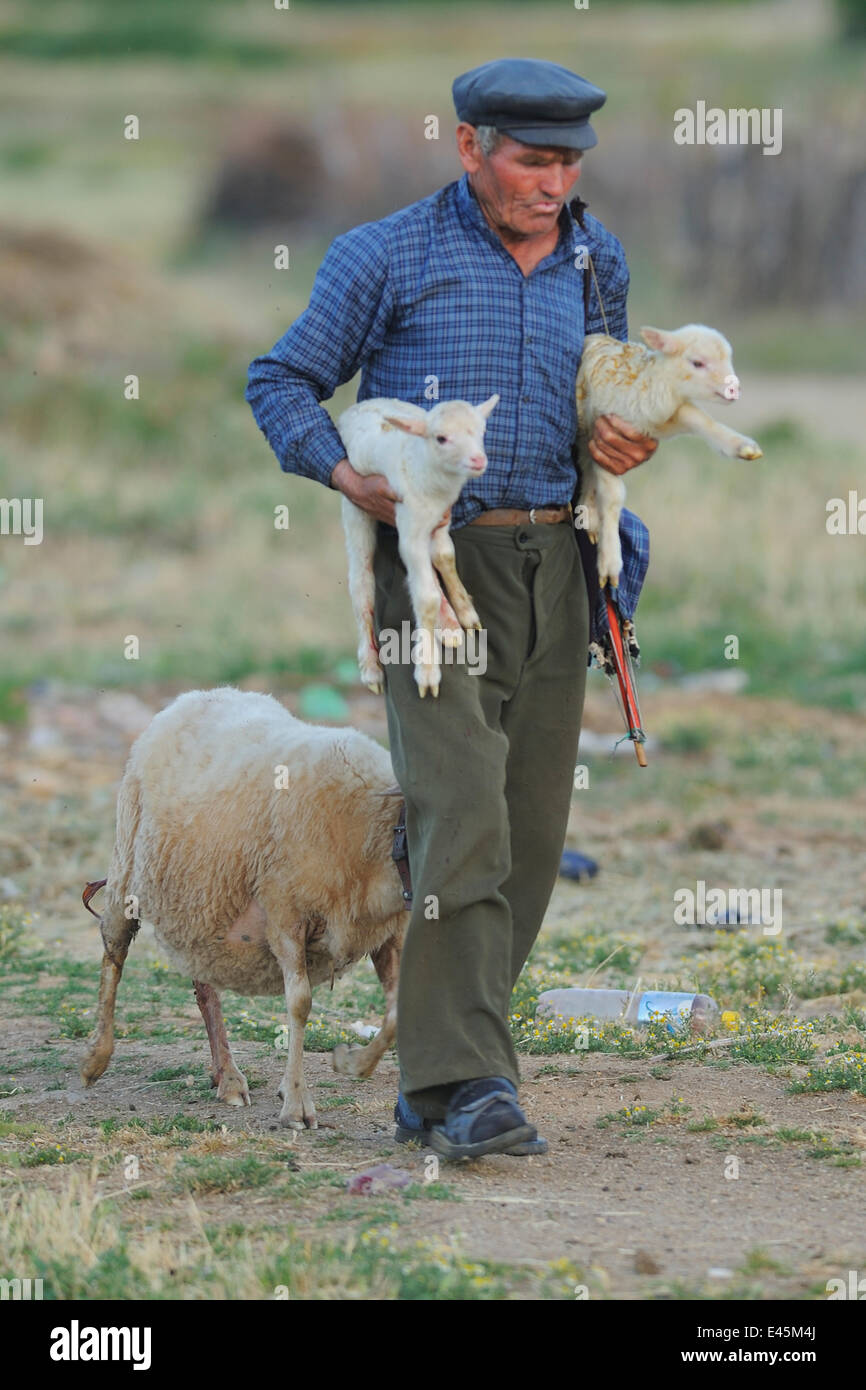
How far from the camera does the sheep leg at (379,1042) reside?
16.8ft

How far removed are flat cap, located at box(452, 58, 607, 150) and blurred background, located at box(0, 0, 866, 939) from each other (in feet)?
15.1

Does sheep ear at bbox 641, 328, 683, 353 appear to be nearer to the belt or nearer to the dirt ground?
the belt

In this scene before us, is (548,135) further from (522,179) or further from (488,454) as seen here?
(488,454)

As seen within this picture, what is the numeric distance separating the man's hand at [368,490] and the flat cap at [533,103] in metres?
0.86

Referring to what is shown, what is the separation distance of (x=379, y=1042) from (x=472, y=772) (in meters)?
0.99

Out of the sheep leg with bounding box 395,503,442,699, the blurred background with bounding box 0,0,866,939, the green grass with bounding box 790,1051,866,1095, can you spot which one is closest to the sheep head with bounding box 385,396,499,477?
the sheep leg with bounding box 395,503,442,699

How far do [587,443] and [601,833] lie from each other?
14.6ft

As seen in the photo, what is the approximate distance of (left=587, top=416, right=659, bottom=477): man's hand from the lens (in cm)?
462

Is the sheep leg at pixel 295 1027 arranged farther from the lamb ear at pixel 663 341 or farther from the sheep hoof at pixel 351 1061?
the lamb ear at pixel 663 341

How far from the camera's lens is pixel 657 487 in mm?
14102

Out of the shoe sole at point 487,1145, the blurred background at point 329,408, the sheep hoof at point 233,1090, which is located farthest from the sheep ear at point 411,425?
the blurred background at point 329,408

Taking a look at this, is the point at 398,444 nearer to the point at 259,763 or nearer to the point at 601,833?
the point at 259,763

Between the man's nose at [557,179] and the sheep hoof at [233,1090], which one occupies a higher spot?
the man's nose at [557,179]

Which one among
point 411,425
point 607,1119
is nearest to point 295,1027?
point 607,1119
